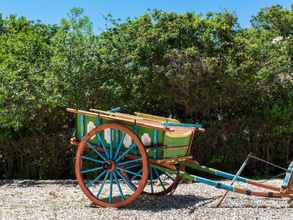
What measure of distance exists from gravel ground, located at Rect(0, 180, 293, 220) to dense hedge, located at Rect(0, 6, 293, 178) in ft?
6.06

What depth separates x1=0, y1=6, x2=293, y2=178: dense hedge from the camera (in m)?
9.31

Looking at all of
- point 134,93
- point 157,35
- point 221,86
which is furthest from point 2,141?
point 221,86

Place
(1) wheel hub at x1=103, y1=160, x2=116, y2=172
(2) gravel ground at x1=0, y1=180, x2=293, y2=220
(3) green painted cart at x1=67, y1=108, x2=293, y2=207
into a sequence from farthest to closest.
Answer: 1. (1) wheel hub at x1=103, y1=160, x2=116, y2=172
2. (3) green painted cart at x1=67, y1=108, x2=293, y2=207
3. (2) gravel ground at x1=0, y1=180, x2=293, y2=220

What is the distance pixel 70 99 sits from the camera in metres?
9.31

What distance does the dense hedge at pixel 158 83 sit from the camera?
9.31 m

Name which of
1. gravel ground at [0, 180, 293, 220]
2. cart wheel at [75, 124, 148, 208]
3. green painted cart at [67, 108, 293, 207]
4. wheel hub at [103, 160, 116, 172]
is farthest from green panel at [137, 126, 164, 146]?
gravel ground at [0, 180, 293, 220]

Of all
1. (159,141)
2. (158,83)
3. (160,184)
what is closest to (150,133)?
(159,141)

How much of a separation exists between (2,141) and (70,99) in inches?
61.1

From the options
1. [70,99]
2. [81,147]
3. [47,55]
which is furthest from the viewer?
[47,55]

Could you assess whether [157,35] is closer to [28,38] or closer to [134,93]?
[134,93]

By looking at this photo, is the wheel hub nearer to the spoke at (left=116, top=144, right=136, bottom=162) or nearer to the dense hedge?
the spoke at (left=116, top=144, right=136, bottom=162)

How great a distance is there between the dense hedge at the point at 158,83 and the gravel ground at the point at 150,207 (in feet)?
6.06

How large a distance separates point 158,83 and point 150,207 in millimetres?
3435

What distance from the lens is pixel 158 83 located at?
9.53m
